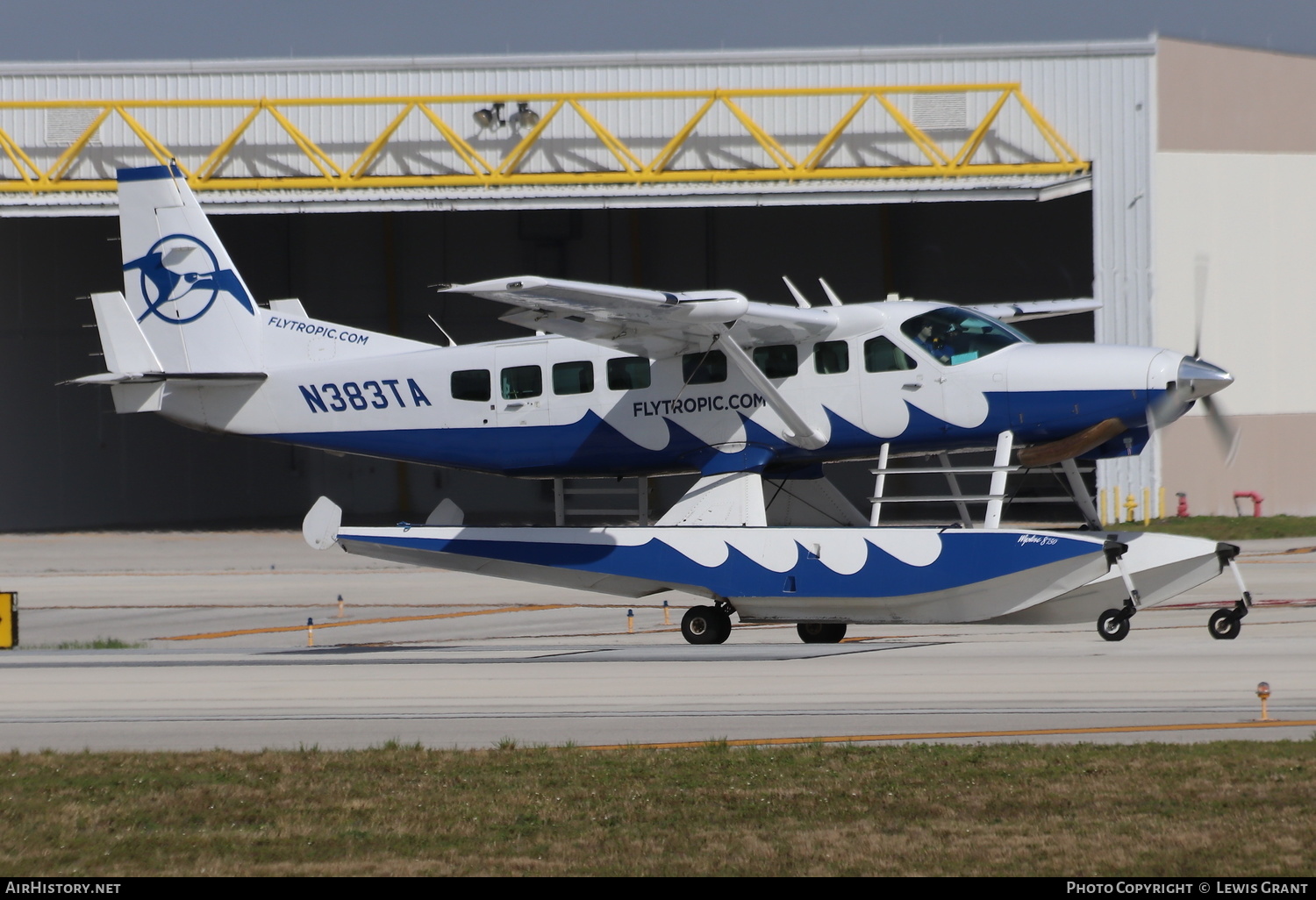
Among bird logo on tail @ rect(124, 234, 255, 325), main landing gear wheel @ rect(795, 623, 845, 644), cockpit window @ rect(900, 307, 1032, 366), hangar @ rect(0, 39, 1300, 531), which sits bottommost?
main landing gear wheel @ rect(795, 623, 845, 644)

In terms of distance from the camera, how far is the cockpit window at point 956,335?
14.8 meters

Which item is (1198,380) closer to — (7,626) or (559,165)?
(7,626)

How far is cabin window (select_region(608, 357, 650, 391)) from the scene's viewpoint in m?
15.9

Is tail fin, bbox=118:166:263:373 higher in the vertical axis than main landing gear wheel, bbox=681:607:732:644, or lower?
higher

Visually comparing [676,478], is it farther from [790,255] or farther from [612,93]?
[612,93]

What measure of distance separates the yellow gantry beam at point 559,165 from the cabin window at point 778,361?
15616 millimetres

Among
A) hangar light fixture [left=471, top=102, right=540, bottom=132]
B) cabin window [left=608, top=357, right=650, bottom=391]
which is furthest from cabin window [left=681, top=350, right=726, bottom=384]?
hangar light fixture [left=471, top=102, right=540, bottom=132]

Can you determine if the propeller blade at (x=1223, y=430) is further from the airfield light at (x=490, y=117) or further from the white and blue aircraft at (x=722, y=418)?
the airfield light at (x=490, y=117)

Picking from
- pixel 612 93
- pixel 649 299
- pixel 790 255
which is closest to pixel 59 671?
pixel 649 299

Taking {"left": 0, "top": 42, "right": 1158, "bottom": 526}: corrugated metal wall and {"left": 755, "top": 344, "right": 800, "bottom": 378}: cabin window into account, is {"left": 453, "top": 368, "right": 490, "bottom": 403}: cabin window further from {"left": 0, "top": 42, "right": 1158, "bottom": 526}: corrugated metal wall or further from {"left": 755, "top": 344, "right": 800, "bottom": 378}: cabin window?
{"left": 0, "top": 42, "right": 1158, "bottom": 526}: corrugated metal wall

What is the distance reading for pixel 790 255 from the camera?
38312mm

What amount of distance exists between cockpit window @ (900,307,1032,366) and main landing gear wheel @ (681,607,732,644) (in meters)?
3.54
